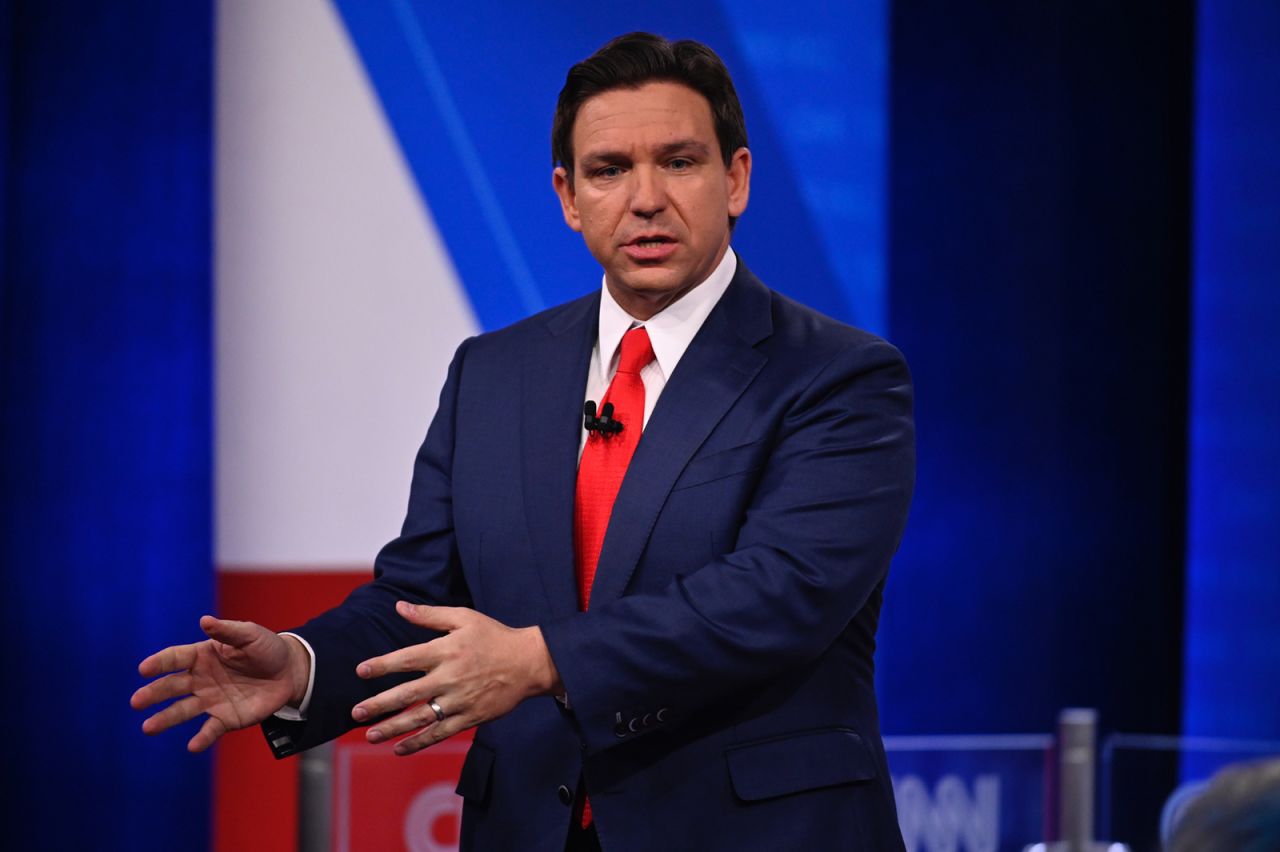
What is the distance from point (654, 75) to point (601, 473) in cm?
50

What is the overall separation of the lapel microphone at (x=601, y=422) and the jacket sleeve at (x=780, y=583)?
0.18 meters

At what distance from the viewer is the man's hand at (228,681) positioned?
167 cm

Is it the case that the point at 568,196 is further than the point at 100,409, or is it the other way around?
the point at 100,409

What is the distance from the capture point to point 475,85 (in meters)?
3.72

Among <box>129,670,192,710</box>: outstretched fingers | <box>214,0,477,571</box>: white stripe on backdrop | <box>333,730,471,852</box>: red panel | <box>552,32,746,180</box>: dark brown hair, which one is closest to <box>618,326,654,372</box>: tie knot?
<box>552,32,746,180</box>: dark brown hair

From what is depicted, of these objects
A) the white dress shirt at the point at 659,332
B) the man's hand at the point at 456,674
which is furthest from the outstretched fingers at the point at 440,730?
the white dress shirt at the point at 659,332

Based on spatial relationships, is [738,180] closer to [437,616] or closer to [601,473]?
[601,473]

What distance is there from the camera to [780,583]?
1.67 metres

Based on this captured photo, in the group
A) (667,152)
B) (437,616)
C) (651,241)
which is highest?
(667,152)

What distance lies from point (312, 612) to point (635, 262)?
193cm

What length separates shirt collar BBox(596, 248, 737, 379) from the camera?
190 centimetres

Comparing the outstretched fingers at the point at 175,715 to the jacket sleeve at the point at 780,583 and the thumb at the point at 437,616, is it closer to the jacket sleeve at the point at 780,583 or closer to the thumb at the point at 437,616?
the thumb at the point at 437,616

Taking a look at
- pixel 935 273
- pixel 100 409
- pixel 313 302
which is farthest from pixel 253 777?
pixel 935 273

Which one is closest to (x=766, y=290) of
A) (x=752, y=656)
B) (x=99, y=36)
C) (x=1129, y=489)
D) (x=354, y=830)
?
(x=752, y=656)
